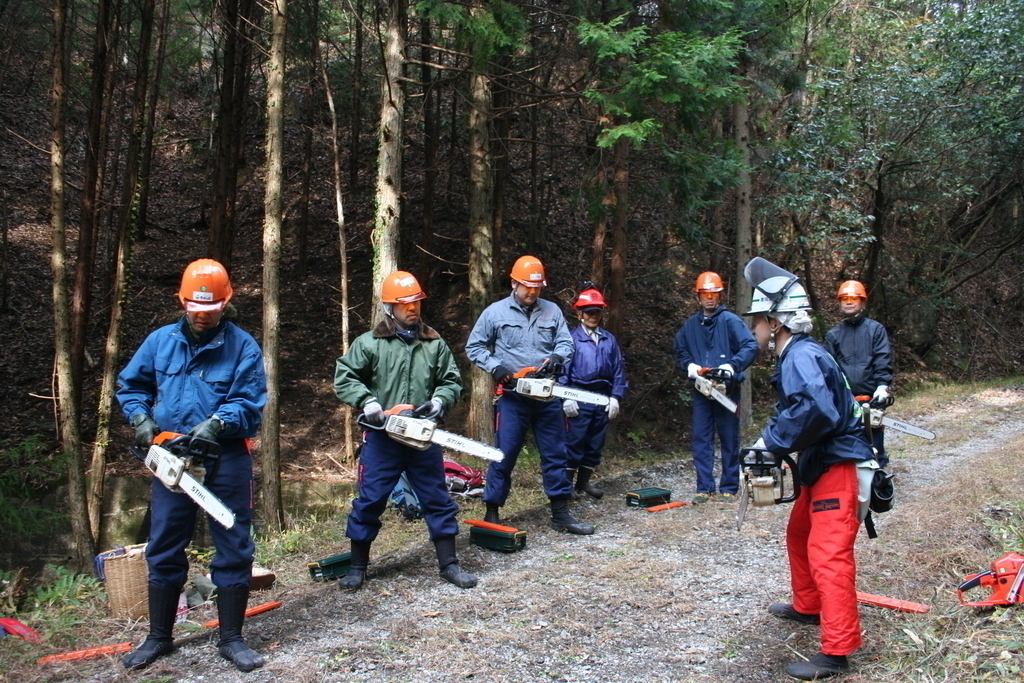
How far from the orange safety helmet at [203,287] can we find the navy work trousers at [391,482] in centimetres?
157

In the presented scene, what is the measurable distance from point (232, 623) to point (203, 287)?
190cm

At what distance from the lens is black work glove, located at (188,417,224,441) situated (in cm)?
414

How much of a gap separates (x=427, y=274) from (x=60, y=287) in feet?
29.8

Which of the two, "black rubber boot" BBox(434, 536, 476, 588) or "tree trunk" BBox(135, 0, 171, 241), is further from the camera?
"tree trunk" BBox(135, 0, 171, 241)

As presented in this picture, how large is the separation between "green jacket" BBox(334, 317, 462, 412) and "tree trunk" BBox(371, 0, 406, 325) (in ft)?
9.96

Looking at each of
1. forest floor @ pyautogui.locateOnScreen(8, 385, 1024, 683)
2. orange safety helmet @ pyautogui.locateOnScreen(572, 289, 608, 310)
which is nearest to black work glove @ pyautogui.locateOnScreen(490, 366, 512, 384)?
forest floor @ pyautogui.locateOnScreen(8, 385, 1024, 683)

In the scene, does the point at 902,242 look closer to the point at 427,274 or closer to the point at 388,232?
the point at 427,274

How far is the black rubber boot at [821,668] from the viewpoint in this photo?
3916mm

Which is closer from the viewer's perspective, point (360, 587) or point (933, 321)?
point (360, 587)

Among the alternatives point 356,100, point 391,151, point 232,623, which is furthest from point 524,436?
point 356,100

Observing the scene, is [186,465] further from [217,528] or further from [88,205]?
[88,205]

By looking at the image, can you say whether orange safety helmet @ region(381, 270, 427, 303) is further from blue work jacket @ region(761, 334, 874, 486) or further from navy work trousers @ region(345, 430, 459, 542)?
blue work jacket @ region(761, 334, 874, 486)

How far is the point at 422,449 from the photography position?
213 inches

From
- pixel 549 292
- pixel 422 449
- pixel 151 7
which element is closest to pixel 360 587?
pixel 422 449
